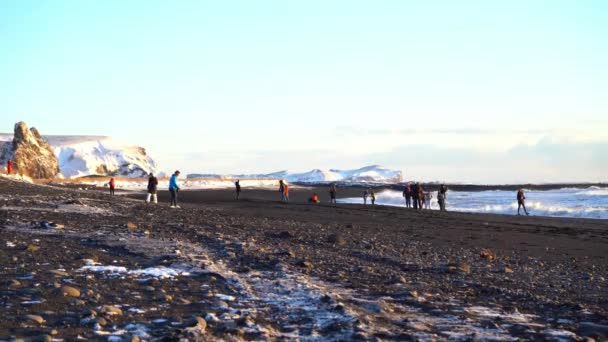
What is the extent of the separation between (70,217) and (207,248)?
6.95m

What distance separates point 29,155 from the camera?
68062 mm

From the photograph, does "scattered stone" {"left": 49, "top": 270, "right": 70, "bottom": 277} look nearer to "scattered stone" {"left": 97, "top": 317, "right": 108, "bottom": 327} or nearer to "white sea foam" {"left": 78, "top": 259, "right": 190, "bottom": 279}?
"white sea foam" {"left": 78, "top": 259, "right": 190, "bottom": 279}

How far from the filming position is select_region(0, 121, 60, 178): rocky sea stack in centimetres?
6575

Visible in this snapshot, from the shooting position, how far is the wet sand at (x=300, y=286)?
602 centimetres

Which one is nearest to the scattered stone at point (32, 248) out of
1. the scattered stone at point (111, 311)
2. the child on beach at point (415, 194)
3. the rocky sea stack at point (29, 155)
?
the scattered stone at point (111, 311)

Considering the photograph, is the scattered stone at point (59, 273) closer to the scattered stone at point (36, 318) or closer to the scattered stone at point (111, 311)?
the scattered stone at point (111, 311)

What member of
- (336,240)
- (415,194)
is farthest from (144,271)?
(415,194)

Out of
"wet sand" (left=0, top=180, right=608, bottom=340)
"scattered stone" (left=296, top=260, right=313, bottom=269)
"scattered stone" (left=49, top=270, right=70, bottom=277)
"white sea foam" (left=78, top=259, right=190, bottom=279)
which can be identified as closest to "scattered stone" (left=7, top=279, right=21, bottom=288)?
"wet sand" (left=0, top=180, right=608, bottom=340)

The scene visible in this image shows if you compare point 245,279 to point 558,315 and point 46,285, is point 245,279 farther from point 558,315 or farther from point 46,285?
point 558,315

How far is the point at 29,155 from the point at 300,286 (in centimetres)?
6670

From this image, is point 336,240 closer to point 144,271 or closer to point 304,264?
point 304,264

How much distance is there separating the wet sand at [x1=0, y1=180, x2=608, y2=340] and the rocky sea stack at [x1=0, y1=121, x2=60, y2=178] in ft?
179

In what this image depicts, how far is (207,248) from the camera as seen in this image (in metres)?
12.2

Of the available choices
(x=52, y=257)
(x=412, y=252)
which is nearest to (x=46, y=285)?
(x=52, y=257)
